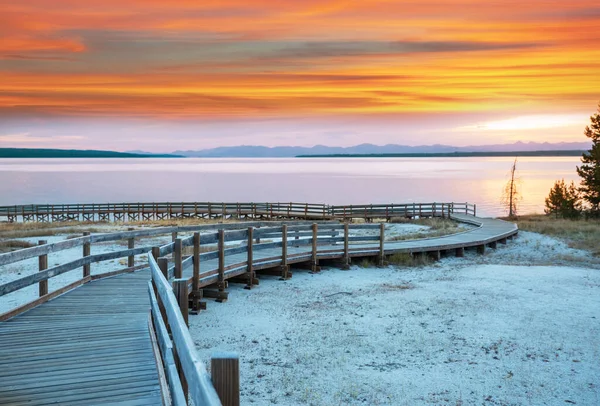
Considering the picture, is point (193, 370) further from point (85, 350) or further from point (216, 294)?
point (216, 294)

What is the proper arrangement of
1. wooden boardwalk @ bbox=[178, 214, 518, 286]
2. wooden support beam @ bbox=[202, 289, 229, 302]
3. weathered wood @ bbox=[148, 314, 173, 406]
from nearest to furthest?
weathered wood @ bbox=[148, 314, 173, 406], wooden support beam @ bbox=[202, 289, 229, 302], wooden boardwalk @ bbox=[178, 214, 518, 286]

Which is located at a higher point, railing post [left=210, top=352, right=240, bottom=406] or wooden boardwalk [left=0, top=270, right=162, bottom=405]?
railing post [left=210, top=352, right=240, bottom=406]

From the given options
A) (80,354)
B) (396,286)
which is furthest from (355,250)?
(80,354)

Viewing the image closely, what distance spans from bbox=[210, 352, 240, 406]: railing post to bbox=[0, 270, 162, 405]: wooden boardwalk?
2.49 meters

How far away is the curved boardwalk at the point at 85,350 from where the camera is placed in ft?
17.1

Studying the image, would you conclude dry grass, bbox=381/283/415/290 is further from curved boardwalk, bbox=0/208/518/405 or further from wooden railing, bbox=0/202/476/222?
wooden railing, bbox=0/202/476/222

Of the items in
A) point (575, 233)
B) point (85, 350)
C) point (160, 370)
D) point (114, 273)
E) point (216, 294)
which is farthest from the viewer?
point (575, 233)

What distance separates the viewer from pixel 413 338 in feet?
35.0

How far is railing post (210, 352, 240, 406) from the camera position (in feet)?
8.97

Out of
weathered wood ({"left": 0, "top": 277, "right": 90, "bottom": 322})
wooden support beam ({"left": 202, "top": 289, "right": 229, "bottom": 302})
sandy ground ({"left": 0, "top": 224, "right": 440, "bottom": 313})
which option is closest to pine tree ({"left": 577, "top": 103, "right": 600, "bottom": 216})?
sandy ground ({"left": 0, "top": 224, "right": 440, "bottom": 313})

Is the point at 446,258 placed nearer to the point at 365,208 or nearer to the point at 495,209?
the point at 365,208

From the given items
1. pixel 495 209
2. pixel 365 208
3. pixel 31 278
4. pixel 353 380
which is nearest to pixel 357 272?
pixel 353 380

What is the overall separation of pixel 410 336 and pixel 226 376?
8.60 m

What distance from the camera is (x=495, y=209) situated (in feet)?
270
